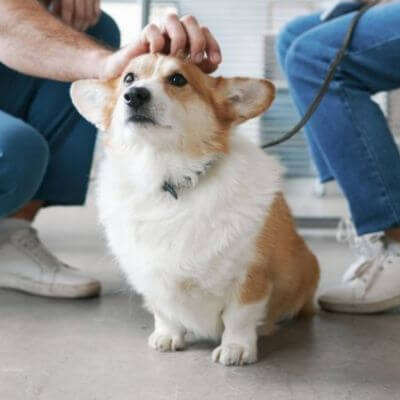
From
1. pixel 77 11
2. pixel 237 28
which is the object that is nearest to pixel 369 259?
pixel 77 11

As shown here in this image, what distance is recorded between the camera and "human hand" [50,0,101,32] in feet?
5.38

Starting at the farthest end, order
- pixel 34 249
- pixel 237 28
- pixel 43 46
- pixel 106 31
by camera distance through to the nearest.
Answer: pixel 237 28 → pixel 106 31 → pixel 34 249 → pixel 43 46

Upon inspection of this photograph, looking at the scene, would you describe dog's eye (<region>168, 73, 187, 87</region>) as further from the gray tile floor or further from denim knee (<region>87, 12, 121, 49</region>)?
denim knee (<region>87, 12, 121, 49</region>)

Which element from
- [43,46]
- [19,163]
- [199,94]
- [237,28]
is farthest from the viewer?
[237,28]

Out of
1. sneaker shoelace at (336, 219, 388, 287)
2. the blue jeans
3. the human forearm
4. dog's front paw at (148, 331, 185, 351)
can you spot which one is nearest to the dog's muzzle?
the human forearm

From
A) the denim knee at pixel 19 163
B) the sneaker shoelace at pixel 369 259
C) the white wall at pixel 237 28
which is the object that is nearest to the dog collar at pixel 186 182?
the denim knee at pixel 19 163

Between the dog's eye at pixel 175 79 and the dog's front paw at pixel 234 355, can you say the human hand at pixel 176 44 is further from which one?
the dog's front paw at pixel 234 355

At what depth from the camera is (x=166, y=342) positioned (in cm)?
124

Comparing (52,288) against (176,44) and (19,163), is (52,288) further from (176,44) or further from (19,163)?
(176,44)

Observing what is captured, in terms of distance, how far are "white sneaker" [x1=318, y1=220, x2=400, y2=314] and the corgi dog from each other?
11.5 inches

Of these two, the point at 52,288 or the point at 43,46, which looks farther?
the point at 52,288

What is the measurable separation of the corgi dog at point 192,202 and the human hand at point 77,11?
1.47 feet

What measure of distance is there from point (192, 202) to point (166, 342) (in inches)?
11.0

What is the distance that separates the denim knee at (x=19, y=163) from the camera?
1.47 meters
